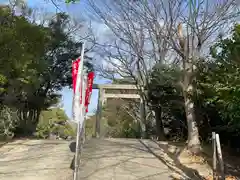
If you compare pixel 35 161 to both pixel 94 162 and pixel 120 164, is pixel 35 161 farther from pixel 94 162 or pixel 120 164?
pixel 120 164

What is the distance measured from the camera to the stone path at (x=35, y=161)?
719 centimetres

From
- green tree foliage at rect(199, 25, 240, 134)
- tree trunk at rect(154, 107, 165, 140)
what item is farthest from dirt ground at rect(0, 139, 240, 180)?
tree trunk at rect(154, 107, 165, 140)

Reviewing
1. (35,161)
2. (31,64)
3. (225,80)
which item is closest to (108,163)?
(35,161)

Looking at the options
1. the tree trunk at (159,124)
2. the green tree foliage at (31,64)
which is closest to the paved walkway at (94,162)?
the green tree foliage at (31,64)

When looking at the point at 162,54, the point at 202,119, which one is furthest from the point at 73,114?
the point at 162,54

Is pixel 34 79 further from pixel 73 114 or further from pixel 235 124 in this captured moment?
pixel 73 114

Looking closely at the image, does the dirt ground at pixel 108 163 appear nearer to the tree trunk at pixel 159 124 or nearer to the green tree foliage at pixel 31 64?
the green tree foliage at pixel 31 64

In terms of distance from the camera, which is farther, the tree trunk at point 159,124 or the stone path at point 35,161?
the tree trunk at point 159,124

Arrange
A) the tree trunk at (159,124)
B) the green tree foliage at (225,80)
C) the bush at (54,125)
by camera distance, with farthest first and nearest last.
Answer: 1. the bush at (54,125)
2. the tree trunk at (159,124)
3. the green tree foliage at (225,80)

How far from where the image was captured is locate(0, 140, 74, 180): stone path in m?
7.19

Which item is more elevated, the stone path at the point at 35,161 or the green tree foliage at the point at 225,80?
the green tree foliage at the point at 225,80

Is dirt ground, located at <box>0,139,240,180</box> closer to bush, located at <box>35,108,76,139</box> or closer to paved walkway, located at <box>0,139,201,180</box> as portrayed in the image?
paved walkway, located at <box>0,139,201,180</box>

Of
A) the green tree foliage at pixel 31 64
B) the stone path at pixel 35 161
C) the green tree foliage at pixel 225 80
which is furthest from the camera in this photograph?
the green tree foliage at pixel 31 64

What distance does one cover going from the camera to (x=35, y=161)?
8.56 metres
